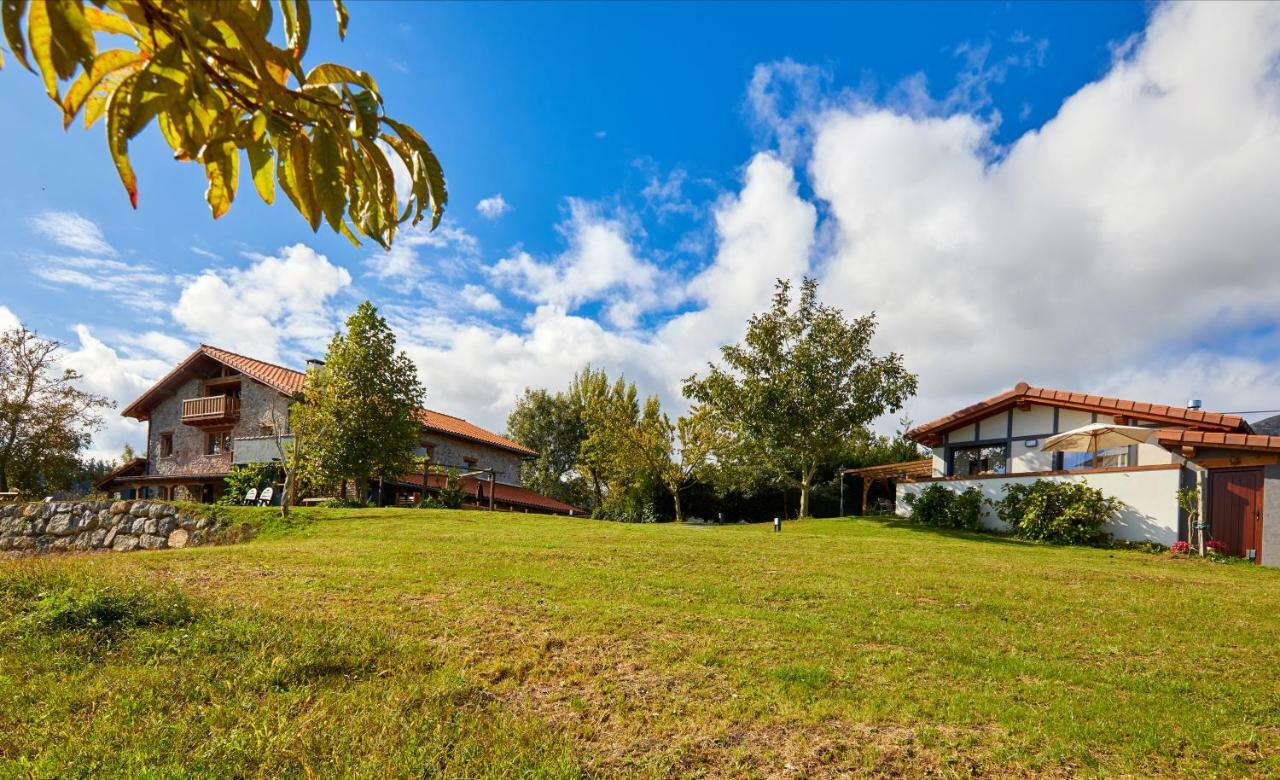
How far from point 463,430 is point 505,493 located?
14.0 feet

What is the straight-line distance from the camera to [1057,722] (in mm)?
4766

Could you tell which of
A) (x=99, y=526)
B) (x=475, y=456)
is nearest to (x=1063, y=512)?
(x=475, y=456)

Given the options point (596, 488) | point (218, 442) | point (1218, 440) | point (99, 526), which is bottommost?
point (596, 488)

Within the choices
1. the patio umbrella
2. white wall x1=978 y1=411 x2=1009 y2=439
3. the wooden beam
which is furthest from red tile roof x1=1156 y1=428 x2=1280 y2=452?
white wall x1=978 y1=411 x2=1009 y2=439

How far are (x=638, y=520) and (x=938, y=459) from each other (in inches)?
609

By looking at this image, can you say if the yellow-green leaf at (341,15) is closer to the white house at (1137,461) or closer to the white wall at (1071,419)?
the white house at (1137,461)

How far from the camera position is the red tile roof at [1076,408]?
1959cm

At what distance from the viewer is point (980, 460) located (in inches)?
981

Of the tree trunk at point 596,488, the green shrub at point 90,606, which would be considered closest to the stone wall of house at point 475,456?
the tree trunk at point 596,488

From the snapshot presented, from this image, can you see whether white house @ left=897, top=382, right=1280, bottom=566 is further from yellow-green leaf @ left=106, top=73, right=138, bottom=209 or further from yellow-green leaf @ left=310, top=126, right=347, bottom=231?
yellow-green leaf @ left=106, top=73, right=138, bottom=209

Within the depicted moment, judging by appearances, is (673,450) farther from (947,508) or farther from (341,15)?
(341,15)

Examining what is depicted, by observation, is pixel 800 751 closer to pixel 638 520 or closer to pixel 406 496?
pixel 406 496

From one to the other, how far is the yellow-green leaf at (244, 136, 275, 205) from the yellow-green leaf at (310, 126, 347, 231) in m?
0.12

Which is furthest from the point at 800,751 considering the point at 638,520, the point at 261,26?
Answer: the point at 638,520
